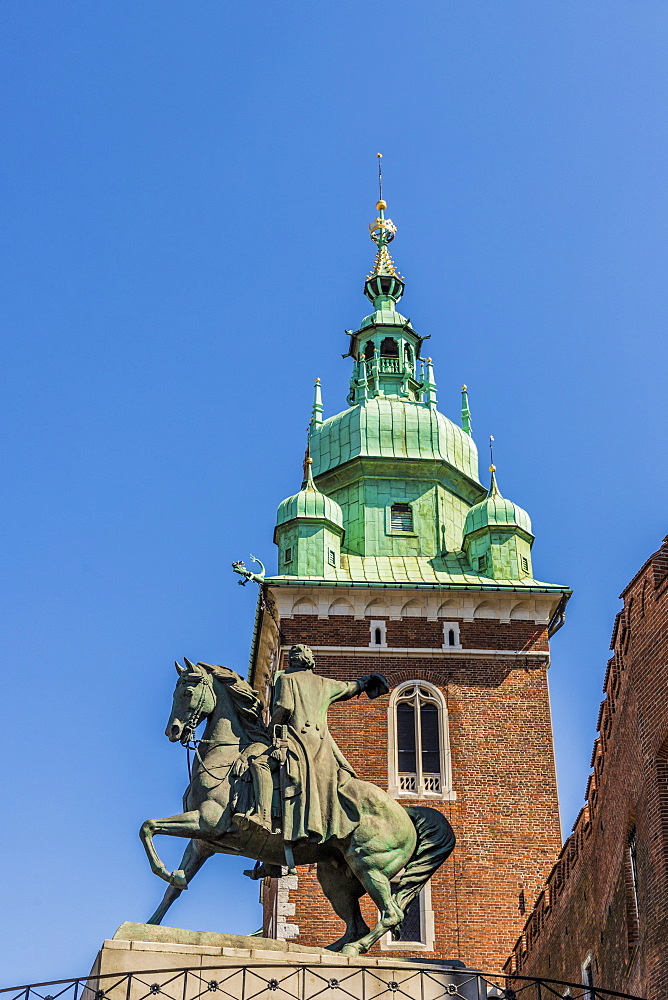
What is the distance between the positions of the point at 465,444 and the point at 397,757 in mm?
11787

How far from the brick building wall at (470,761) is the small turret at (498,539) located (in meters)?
1.64

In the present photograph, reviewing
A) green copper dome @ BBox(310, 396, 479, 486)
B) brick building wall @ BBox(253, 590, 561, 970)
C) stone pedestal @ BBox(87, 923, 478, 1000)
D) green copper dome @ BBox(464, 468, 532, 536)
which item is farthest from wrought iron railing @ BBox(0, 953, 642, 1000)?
green copper dome @ BBox(310, 396, 479, 486)

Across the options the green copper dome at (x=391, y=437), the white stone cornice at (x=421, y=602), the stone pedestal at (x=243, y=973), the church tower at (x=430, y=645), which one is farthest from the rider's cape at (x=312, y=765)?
the green copper dome at (x=391, y=437)

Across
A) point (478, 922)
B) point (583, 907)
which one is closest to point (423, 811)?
point (583, 907)

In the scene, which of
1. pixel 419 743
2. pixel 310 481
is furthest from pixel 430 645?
pixel 310 481

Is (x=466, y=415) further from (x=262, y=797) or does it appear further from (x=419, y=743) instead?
(x=262, y=797)

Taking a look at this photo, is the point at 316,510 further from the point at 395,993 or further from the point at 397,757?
the point at 395,993

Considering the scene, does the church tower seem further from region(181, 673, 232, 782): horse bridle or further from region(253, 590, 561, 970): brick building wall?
region(181, 673, 232, 782): horse bridle

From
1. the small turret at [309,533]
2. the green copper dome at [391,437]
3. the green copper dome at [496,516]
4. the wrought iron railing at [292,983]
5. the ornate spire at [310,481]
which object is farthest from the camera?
the green copper dome at [391,437]

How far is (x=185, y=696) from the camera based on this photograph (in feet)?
65.6

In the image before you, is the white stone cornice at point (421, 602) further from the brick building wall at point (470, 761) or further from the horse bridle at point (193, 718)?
the horse bridle at point (193, 718)

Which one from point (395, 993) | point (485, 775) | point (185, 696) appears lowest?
point (395, 993)

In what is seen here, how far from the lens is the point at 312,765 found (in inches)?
→ 776

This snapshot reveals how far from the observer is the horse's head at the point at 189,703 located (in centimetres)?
1986
